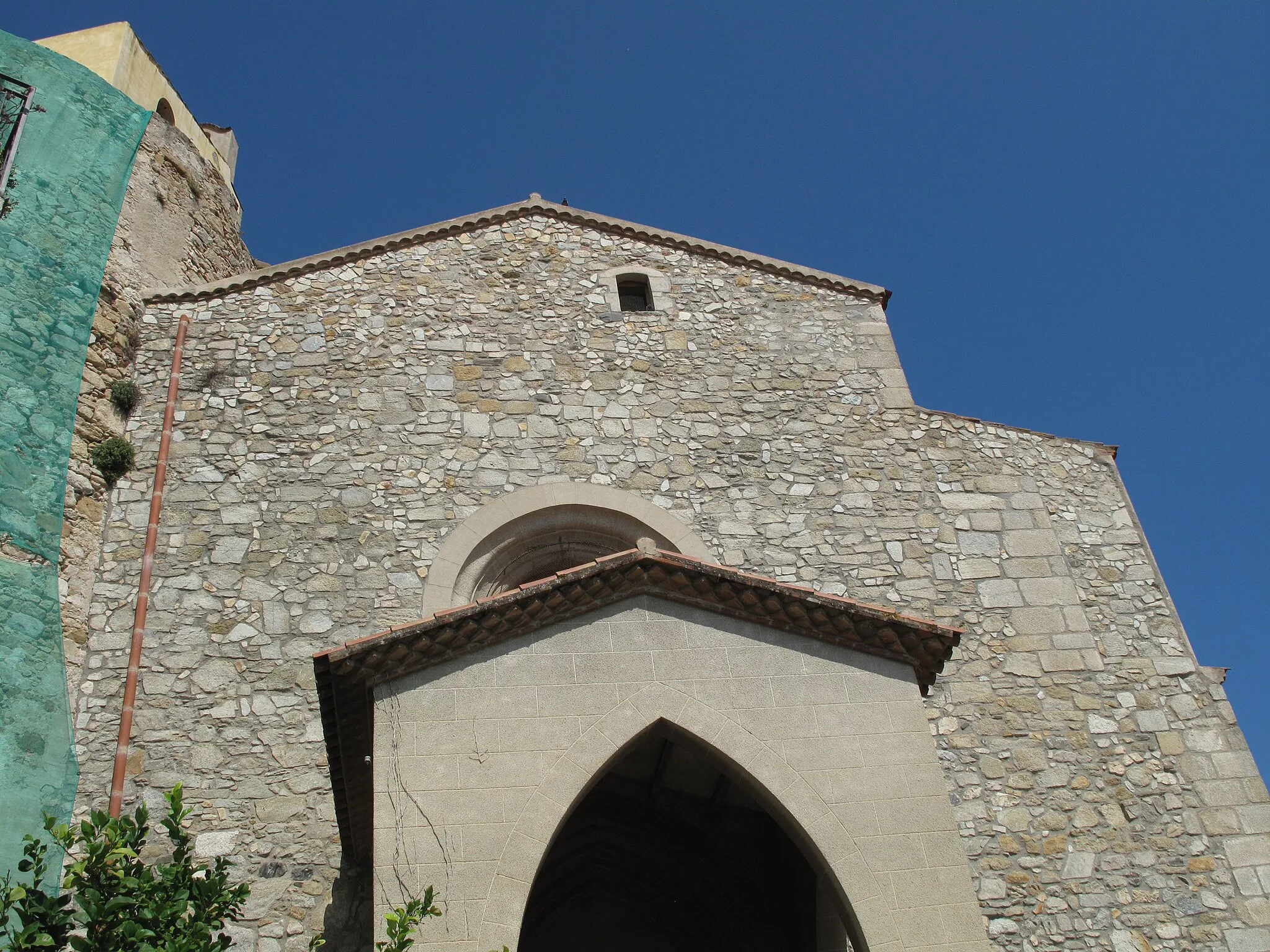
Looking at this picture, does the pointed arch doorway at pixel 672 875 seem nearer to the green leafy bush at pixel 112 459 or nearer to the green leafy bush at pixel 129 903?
the green leafy bush at pixel 129 903

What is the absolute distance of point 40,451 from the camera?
1077 cm

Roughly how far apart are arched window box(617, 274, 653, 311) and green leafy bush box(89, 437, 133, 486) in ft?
18.9

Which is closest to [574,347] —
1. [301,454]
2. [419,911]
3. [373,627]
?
[301,454]

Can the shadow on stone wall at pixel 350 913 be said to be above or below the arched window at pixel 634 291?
below

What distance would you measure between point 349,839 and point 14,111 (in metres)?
9.39

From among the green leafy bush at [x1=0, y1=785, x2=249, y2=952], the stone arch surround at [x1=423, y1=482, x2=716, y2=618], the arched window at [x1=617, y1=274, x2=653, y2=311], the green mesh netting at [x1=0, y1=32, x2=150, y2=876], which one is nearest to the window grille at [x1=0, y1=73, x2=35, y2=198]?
the green mesh netting at [x1=0, y1=32, x2=150, y2=876]

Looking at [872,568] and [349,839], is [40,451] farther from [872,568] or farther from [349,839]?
[872,568]

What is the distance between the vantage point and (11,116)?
1277 centimetres

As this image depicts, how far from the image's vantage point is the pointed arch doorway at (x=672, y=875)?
29.5 feet

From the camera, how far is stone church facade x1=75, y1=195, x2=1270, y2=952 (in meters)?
6.82

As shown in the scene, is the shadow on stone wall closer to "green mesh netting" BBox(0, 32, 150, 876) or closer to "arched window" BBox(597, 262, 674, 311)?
"green mesh netting" BBox(0, 32, 150, 876)

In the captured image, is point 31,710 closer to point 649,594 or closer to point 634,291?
point 649,594

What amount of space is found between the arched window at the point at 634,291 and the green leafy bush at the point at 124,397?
551cm

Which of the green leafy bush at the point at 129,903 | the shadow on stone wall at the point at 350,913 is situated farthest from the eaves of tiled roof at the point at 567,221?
the green leafy bush at the point at 129,903
